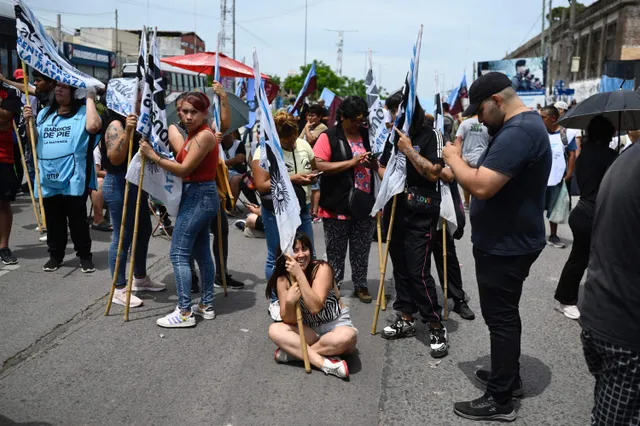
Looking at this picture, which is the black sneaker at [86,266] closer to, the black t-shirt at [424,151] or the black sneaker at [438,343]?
the black t-shirt at [424,151]

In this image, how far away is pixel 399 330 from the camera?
496 cm

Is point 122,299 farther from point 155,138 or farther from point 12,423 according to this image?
point 12,423

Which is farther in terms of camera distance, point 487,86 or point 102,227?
point 102,227

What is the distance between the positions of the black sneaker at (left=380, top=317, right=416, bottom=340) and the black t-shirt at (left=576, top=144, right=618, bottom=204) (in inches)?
78.9

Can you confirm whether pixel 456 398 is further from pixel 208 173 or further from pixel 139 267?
pixel 139 267

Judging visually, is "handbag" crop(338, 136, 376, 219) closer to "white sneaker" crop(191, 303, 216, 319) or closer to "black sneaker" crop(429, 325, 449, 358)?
"black sneaker" crop(429, 325, 449, 358)

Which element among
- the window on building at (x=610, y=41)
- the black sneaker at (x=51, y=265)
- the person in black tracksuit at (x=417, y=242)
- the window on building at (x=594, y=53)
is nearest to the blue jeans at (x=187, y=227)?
the person in black tracksuit at (x=417, y=242)

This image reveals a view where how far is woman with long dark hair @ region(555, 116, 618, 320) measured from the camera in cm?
536

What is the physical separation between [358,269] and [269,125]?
6.84ft

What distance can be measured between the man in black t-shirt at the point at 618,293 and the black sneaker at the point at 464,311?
112 inches

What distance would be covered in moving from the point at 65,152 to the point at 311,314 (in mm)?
3598

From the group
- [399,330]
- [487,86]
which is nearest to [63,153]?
[399,330]

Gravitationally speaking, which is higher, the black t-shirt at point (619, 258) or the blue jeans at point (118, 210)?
the black t-shirt at point (619, 258)

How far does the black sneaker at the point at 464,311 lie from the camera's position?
5507mm
